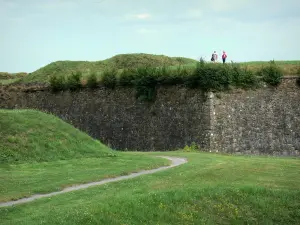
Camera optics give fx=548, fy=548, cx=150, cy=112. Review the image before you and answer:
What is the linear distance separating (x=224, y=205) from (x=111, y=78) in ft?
75.2

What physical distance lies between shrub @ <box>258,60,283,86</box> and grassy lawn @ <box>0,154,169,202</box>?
40.0ft

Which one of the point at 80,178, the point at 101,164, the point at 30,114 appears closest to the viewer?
the point at 80,178

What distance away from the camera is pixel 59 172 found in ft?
61.0

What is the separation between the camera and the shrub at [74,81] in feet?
130

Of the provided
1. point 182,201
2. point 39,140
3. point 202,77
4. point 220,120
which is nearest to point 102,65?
point 202,77

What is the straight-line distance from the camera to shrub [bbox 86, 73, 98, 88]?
38.4 meters

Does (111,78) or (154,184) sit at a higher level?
(111,78)

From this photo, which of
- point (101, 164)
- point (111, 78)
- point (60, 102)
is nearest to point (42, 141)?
point (101, 164)

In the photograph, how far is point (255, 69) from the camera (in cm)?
3344

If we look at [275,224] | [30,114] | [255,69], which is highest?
[255,69]

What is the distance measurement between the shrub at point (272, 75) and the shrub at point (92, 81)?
11909 millimetres

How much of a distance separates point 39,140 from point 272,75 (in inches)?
628

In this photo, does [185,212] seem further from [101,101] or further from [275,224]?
[101,101]

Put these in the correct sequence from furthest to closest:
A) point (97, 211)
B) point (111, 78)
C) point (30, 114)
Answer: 1. point (111, 78)
2. point (30, 114)
3. point (97, 211)
